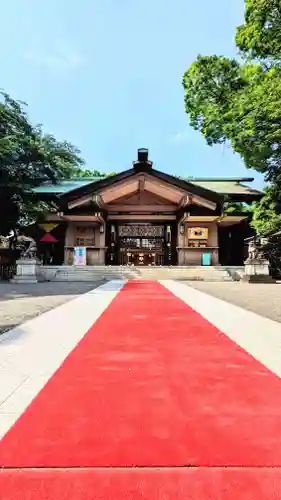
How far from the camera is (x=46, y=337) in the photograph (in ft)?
12.8

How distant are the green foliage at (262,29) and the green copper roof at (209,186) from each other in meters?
9.66

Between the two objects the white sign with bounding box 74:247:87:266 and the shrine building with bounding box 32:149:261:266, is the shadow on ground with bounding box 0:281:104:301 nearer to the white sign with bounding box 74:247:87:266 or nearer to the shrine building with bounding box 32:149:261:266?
the white sign with bounding box 74:247:87:266

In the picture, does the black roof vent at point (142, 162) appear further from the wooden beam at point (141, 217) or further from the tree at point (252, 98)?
the tree at point (252, 98)

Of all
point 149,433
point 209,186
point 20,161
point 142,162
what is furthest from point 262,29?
point 149,433

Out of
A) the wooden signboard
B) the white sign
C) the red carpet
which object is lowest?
the red carpet

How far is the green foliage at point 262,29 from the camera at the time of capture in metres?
15.3

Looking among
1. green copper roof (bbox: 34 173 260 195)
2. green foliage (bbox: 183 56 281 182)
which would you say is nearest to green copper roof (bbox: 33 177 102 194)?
green copper roof (bbox: 34 173 260 195)

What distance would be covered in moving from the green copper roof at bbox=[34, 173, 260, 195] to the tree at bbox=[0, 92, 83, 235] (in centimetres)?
198

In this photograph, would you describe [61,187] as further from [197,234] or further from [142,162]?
[197,234]

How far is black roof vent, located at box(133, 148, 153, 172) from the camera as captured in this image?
22562mm

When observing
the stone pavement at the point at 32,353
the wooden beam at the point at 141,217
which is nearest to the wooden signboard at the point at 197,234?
the wooden beam at the point at 141,217

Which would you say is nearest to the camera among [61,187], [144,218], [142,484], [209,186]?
[142,484]

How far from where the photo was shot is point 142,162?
22.7 meters

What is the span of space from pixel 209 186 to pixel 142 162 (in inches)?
315
